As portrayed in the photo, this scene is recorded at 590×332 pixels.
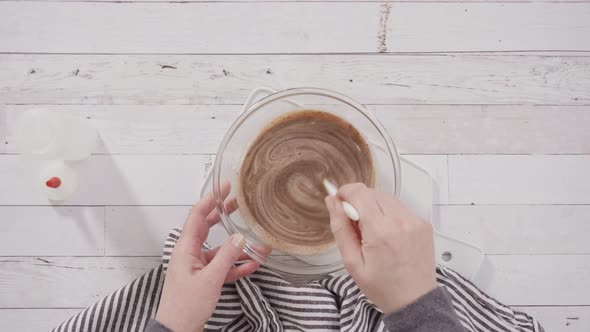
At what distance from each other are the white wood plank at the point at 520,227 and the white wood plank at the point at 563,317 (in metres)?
0.11

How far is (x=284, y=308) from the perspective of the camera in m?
0.78

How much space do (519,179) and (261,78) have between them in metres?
0.52

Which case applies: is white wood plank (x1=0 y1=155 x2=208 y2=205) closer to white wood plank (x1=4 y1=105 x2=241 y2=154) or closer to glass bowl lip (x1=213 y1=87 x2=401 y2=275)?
white wood plank (x1=4 y1=105 x2=241 y2=154)

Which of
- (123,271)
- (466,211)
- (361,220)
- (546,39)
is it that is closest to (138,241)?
(123,271)

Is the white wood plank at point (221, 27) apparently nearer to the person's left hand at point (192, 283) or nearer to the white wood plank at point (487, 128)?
the white wood plank at point (487, 128)

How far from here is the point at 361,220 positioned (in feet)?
1.76

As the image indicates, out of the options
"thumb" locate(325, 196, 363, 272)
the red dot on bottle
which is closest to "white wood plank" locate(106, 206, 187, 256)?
the red dot on bottle

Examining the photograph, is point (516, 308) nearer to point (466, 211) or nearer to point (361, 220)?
point (466, 211)

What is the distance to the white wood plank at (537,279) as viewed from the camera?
87cm

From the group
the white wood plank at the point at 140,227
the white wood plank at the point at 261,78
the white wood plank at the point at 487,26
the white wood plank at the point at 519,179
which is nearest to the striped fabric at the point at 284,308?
the white wood plank at the point at 140,227

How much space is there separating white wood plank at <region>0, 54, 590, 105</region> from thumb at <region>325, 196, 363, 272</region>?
1.22ft

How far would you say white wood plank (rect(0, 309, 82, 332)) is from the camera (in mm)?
884

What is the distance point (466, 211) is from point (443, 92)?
23 centimetres

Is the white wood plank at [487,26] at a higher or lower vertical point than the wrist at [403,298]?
higher
